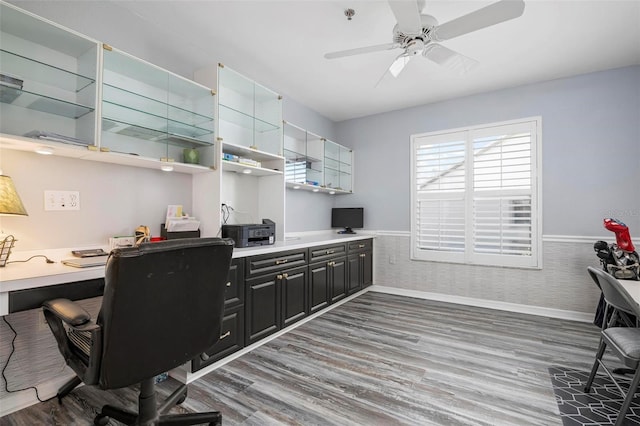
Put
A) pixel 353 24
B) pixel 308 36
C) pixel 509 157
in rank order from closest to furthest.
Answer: pixel 353 24
pixel 308 36
pixel 509 157

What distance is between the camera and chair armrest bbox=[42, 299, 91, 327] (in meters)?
1.23

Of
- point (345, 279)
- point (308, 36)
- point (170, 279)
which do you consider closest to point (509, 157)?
point (345, 279)

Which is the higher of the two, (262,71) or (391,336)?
(262,71)

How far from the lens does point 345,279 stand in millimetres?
3951

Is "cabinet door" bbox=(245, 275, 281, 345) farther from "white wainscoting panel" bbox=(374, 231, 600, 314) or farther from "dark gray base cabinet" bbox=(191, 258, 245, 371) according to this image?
"white wainscoting panel" bbox=(374, 231, 600, 314)

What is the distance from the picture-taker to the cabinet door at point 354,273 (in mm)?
4070

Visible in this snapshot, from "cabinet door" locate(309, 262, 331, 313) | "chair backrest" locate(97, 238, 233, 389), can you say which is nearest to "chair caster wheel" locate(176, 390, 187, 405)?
"chair backrest" locate(97, 238, 233, 389)

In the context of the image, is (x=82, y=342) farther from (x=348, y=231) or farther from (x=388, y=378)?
(x=348, y=231)

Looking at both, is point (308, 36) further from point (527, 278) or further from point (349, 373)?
point (527, 278)

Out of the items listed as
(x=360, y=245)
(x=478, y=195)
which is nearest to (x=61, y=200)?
(x=360, y=245)

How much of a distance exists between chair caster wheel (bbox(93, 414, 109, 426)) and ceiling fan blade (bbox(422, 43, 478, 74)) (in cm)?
325

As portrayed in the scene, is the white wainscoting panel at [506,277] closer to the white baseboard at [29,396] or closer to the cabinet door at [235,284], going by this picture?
the cabinet door at [235,284]

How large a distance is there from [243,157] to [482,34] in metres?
2.55

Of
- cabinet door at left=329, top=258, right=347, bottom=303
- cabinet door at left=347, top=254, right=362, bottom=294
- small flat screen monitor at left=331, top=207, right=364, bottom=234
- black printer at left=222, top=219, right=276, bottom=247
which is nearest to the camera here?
black printer at left=222, top=219, right=276, bottom=247
